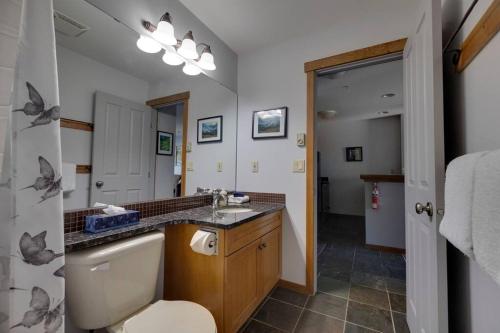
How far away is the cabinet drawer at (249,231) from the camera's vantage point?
1292 mm

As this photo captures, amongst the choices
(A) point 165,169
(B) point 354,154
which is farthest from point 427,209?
(B) point 354,154

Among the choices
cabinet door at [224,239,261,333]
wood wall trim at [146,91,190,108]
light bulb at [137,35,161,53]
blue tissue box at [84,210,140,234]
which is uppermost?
light bulb at [137,35,161,53]

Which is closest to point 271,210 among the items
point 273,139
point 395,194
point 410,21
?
point 273,139

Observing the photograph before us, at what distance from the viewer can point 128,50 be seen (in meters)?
1.37

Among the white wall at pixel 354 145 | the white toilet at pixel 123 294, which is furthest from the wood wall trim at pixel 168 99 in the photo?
the white wall at pixel 354 145

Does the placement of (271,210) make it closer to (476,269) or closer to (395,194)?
(476,269)

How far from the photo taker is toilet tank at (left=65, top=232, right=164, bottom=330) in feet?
2.85

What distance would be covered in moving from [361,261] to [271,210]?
1651 millimetres

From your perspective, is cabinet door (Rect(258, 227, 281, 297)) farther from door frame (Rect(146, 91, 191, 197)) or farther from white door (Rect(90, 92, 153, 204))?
white door (Rect(90, 92, 153, 204))

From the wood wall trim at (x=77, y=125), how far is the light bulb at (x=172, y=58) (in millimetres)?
775

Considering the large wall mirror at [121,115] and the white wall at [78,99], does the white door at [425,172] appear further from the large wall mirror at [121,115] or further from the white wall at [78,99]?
the white wall at [78,99]

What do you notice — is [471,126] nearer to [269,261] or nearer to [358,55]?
[358,55]

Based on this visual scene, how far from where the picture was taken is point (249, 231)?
1511 mm

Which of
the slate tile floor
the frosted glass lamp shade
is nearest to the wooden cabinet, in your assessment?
the slate tile floor
